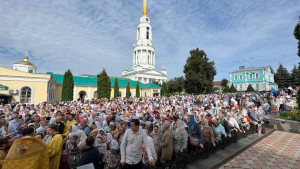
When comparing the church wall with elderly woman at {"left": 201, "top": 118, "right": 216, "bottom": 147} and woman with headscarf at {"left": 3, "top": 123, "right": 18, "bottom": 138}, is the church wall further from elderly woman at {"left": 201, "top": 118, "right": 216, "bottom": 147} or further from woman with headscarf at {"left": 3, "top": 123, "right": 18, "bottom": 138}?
elderly woman at {"left": 201, "top": 118, "right": 216, "bottom": 147}

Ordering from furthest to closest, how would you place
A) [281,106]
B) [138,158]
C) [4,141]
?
[281,106], [138,158], [4,141]

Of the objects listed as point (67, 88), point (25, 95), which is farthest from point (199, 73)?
point (25, 95)

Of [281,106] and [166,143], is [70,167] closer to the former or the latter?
[166,143]

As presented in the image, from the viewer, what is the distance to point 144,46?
5888 cm

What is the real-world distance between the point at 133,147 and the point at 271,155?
233 inches

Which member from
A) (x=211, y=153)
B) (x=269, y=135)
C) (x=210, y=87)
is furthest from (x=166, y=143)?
(x=210, y=87)

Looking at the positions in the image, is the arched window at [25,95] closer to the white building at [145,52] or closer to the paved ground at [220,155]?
the paved ground at [220,155]

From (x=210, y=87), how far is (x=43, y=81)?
101ft

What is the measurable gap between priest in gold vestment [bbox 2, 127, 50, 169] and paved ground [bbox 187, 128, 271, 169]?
156 inches

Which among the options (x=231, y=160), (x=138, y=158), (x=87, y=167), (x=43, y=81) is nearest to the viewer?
(x=87, y=167)

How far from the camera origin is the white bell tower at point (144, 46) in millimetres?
59531

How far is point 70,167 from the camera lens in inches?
125

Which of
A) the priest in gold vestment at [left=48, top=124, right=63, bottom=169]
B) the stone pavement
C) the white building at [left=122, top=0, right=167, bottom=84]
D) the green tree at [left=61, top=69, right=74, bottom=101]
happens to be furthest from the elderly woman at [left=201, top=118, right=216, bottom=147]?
the white building at [left=122, top=0, right=167, bottom=84]

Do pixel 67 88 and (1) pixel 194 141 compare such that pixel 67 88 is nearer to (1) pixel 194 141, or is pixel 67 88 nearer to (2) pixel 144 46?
(1) pixel 194 141
